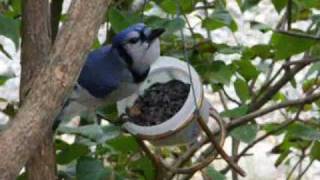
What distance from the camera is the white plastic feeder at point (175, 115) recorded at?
104 cm

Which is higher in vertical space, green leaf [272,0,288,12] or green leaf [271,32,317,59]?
green leaf [272,0,288,12]

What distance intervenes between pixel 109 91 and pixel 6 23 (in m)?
0.21

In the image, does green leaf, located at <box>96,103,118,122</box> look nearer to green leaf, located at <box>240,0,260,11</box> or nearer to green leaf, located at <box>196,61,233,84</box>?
green leaf, located at <box>196,61,233,84</box>

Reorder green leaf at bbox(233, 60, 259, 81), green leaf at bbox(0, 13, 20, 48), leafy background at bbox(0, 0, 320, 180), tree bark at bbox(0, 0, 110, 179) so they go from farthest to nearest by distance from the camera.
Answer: green leaf at bbox(233, 60, 259, 81) < leafy background at bbox(0, 0, 320, 180) < green leaf at bbox(0, 13, 20, 48) < tree bark at bbox(0, 0, 110, 179)

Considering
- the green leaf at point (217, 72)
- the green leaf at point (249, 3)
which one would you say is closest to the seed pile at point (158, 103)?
the green leaf at point (217, 72)

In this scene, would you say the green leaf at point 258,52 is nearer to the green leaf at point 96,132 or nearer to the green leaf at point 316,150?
the green leaf at point 316,150

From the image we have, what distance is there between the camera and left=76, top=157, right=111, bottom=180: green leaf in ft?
3.56

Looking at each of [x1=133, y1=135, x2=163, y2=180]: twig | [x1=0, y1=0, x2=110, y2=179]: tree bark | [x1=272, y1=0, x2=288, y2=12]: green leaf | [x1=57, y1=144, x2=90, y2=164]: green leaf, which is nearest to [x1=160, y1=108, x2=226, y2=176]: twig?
[x1=133, y1=135, x2=163, y2=180]: twig

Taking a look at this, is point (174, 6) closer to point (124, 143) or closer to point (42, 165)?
point (124, 143)

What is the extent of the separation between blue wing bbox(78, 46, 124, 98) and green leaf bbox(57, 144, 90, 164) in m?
0.08

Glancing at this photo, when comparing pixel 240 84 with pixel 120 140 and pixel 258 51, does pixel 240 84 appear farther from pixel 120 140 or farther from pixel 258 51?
pixel 120 140

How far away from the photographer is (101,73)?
1164mm

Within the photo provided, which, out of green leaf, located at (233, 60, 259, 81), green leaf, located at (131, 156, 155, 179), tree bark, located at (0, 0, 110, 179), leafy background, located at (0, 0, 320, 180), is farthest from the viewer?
green leaf, located at (233, 60, 259, 81)

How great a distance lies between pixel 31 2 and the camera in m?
0.92
